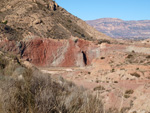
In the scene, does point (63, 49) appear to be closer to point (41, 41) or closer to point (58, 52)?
point (58, 52)

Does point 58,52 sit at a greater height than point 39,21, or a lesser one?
lesser

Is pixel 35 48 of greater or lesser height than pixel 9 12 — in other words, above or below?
below

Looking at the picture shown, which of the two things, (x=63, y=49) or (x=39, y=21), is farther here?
(x=39, y=21)

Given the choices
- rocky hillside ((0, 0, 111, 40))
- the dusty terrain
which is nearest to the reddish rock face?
the dusty terrain

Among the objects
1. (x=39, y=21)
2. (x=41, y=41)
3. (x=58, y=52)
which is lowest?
(x=58, y=52)

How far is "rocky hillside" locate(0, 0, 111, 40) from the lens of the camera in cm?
3841

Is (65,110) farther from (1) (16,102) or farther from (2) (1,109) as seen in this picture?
(2) (1,109)

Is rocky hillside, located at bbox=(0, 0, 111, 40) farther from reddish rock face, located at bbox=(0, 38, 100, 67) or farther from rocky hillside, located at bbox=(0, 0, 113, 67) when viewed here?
reddish rock face, located at bbox=(0, 38, 100, 67)

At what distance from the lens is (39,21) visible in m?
41.2

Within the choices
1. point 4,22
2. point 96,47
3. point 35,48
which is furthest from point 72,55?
point 4,22

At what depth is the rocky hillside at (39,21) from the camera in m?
38.4

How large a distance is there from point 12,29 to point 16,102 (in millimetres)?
36148

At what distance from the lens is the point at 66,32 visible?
1644 inches

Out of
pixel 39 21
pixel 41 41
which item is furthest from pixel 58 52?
pixel 39 21
